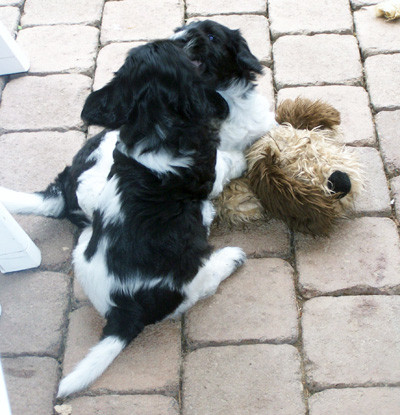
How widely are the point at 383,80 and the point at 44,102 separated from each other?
6.75 feet

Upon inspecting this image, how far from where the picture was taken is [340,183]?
274cm

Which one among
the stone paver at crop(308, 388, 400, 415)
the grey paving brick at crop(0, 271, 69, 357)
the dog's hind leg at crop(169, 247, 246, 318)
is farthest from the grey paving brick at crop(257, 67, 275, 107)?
the stone paver at crop(308, 388, 400, 415)

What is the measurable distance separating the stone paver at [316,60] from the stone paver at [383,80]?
0.07 metres

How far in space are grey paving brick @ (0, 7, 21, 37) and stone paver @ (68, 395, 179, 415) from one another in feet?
8.61

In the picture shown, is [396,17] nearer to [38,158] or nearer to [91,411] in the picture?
[38,158]

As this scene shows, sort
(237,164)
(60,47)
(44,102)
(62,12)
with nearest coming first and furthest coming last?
(237,164), (44,102), (60,47), (62,12)

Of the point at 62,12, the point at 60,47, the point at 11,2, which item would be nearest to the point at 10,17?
the point at 11,2

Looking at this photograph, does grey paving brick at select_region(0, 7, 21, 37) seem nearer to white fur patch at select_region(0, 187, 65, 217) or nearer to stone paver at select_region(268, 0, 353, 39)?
white fur patch at select_region(0, 187, 65, 217)

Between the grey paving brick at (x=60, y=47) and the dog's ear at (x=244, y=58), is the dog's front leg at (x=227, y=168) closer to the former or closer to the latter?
the dog's ear at (x=244, y=58)

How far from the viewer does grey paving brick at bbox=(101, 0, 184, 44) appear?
3.83 metres

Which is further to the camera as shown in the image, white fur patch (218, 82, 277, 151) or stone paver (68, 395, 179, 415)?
white fur patch (218, 82, 277, 151)

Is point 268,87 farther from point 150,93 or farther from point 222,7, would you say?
point 150,93

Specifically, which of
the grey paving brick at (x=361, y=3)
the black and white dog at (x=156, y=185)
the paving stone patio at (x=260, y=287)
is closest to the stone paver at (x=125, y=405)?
the paving stone patio at (x=260, y=287)

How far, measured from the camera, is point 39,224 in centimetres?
308
